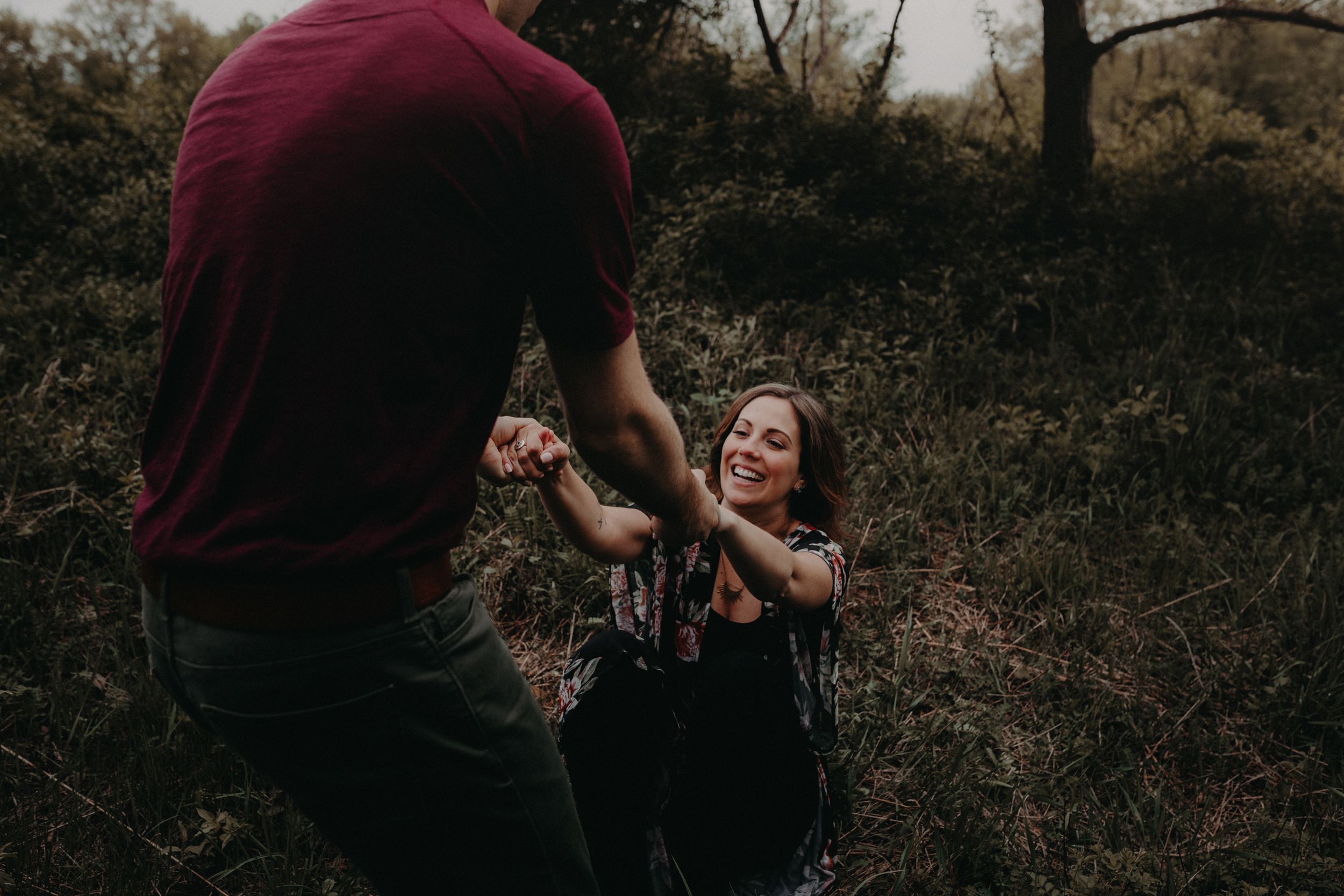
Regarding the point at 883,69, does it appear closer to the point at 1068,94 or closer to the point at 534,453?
the point at 1068,94

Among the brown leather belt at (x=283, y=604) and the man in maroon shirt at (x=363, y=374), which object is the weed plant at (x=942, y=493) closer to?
the man in maroon shirt at (x=363, y=374)

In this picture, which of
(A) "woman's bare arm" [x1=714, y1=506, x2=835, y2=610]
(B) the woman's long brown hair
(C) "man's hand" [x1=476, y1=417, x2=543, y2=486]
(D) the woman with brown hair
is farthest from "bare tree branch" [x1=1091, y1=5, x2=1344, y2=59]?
(C) "man's hand" [x1=476, y1=417, x2=543, y2=486]

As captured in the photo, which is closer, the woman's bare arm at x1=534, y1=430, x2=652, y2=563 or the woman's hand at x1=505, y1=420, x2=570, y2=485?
the woman's hand at x1=505, y1=420, x2=570, y2=485

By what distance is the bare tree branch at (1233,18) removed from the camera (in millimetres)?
5953

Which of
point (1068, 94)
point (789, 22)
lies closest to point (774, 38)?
point (789, 22)

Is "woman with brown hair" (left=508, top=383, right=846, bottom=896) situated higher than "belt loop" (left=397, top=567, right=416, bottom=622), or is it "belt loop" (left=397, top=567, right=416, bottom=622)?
"belt loop" (left=397, top=567, right=416, bottom=622)

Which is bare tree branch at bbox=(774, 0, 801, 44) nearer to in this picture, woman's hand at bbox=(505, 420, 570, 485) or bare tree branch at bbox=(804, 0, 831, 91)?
bare tree branch at bbox=(804, 0, 831, 91)

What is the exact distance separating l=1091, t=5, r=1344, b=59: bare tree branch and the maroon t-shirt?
7095 millimetres

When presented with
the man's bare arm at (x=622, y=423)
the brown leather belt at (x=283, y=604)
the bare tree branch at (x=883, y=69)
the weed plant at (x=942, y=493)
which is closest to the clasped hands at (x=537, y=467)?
the man's bare arm at (x=622, y=423)

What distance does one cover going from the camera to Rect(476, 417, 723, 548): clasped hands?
150 centimetres

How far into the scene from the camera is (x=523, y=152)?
3.12 feet

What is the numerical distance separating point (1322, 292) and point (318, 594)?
7702 mm

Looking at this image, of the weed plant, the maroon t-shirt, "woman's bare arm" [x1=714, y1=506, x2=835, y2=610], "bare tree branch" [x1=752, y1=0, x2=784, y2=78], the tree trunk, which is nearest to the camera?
the maroon t-shirt

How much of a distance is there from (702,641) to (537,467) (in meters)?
0.86
